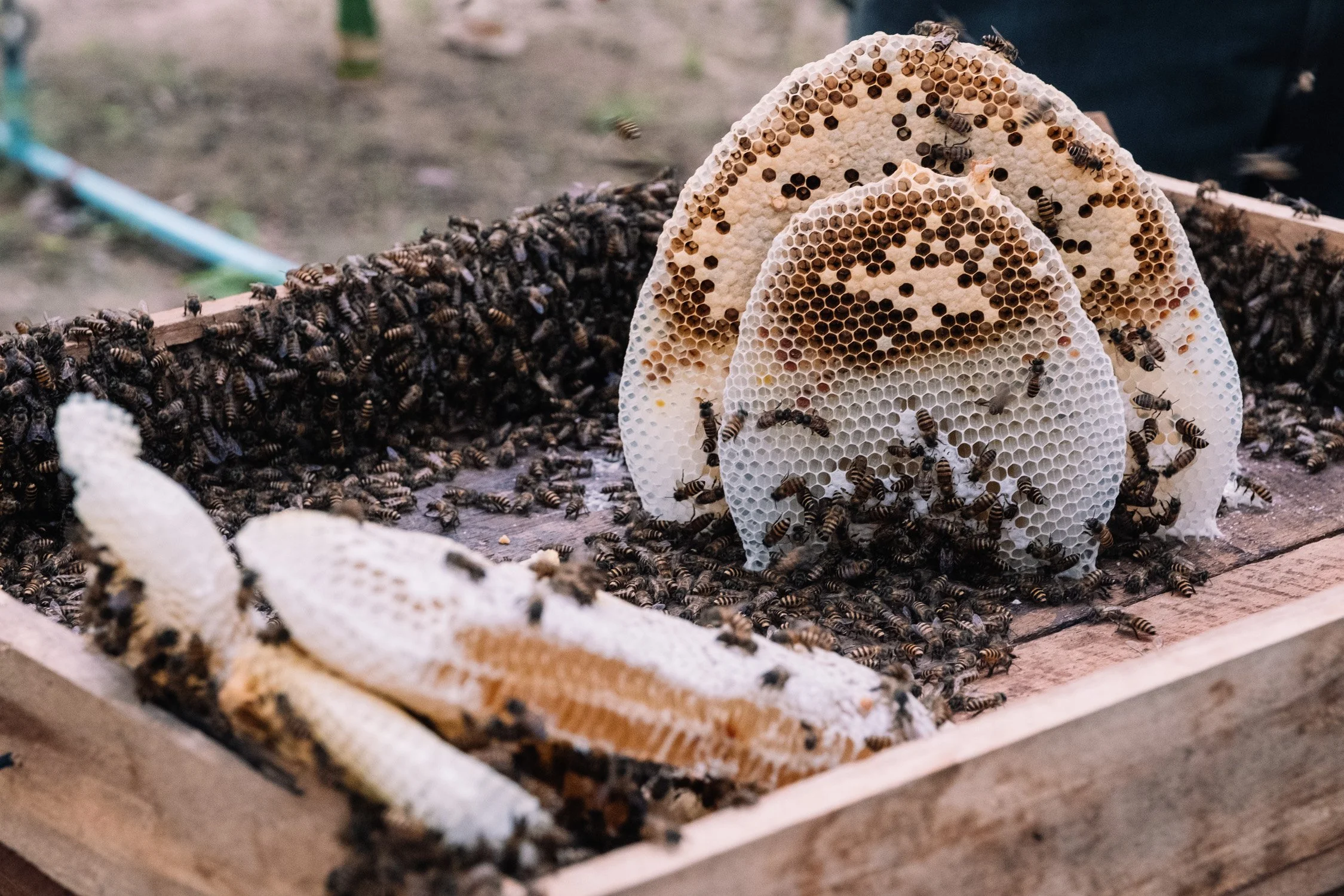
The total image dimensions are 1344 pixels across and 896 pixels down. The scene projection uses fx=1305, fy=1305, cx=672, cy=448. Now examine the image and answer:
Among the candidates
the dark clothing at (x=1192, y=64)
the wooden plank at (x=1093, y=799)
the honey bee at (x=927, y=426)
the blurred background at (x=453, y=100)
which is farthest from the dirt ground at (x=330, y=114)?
the wooden plank at (x=1093, y=799)

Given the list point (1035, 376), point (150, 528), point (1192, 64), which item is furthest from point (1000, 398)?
point (1192, 64)

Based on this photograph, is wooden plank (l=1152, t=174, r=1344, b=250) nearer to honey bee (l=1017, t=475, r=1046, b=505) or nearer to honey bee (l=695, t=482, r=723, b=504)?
honey bee (l=1017, t=475, r=1046, b=505)

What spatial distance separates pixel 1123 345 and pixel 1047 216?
14.8 inches

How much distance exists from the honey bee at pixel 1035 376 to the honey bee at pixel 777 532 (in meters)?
0.65

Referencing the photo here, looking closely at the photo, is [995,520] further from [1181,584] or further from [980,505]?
[1181,584]

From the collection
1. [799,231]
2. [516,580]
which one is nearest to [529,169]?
[799,231]

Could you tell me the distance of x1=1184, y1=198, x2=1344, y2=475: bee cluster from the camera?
4086mm

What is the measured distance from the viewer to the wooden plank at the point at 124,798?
1.94 metres

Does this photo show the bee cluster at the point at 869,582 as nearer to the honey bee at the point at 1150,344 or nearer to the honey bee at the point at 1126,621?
the honey bee at the point at 1126,621

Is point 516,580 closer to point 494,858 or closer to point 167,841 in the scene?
point 494,858

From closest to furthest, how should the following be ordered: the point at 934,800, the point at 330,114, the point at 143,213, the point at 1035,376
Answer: the point at 934,800 < the point at 1035,376 < the point at 143,213 < the point at 330,114

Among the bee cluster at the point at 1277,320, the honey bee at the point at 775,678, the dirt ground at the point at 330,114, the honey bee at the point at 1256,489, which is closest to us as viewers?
the honey bee at the point at 775,678

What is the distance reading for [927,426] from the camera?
307 cm

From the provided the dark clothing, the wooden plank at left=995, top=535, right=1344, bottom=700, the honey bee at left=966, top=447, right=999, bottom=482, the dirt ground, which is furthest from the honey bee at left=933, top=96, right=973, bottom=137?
the dirt ground
